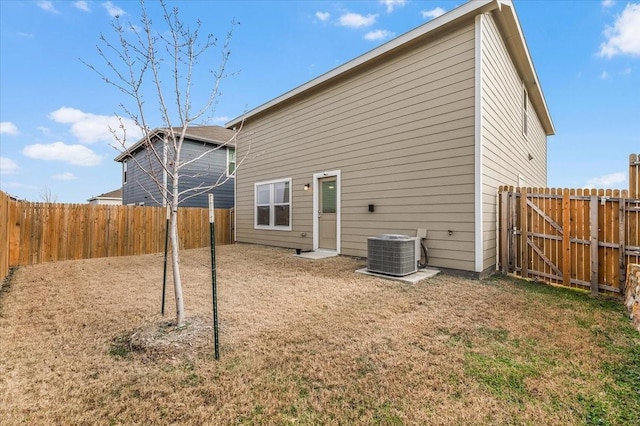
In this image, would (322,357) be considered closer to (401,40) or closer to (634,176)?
(634,176)

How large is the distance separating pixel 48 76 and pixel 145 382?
11.8 m

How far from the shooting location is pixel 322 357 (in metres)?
2.43

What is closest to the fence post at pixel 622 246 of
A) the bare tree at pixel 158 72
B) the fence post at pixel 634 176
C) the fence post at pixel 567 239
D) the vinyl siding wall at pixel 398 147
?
the fence post at pixel 634 176

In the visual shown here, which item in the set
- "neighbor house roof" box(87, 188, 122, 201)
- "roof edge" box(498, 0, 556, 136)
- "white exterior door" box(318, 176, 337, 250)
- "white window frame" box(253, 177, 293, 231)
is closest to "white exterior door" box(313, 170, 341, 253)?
"white exterior door" box(318, 176, 337, 250)

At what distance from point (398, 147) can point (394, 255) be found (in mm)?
2508

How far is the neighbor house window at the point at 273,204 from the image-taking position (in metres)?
9.01

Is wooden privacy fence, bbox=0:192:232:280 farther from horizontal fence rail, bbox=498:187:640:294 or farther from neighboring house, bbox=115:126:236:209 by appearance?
horizontal fence rail, bbox=498:187:640:294

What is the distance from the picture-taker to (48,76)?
362 inches

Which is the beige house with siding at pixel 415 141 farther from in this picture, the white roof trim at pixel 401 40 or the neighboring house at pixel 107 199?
the neighboring house at pixel 107 199

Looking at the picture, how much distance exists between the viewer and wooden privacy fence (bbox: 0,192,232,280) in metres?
6.91

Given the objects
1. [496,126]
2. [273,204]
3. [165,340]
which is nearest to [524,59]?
[496,126]

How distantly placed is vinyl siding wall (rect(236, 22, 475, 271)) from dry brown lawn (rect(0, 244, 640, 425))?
5.62ft

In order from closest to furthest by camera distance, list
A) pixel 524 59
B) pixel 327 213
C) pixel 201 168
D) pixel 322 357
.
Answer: pixel 322 357, pixel 524 59, pixel 327 213, pixel 201 168

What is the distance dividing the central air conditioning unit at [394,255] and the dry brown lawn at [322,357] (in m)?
0.69
